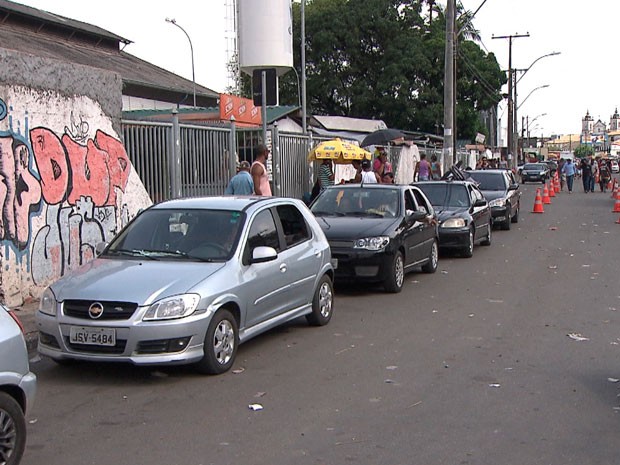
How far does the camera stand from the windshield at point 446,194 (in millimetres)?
16297

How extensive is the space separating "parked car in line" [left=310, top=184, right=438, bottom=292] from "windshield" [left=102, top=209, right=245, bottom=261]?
10.5ft

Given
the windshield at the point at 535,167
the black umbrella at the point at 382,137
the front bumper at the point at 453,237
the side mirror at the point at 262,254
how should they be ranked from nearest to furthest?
the side mirror at the point at 262,254 → the front bumper at the point at 453,237 → the black umbrella at the point at 382,137 → the windshield at the point at 535,167

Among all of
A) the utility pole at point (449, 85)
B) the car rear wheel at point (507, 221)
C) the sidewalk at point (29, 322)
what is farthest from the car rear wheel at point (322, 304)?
the utility pole at point (449, 85)

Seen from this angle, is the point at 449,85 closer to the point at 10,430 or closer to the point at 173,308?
the point at 173,308

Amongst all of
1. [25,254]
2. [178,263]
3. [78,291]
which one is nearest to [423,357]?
[178,263]

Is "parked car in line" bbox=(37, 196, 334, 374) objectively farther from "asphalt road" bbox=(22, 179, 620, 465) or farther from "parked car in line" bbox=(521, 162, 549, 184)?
"parked car in line" bbox=(521, 162, 549, 184)

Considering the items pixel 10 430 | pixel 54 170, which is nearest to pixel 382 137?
pixel 54 170

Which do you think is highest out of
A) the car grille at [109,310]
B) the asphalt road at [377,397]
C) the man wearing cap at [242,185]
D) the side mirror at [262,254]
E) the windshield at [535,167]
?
the windshield at [535,167]

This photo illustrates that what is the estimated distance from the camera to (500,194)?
22016 millimetres

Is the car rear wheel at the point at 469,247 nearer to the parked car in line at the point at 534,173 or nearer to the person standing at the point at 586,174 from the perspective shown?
the person standing at the point at 586,174

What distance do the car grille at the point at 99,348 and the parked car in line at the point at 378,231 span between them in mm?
4736

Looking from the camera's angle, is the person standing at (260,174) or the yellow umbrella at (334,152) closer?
the person standing at (260,174)

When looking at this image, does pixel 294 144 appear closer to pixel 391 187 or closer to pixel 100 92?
pixel 391 187

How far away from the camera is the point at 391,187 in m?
12.7
